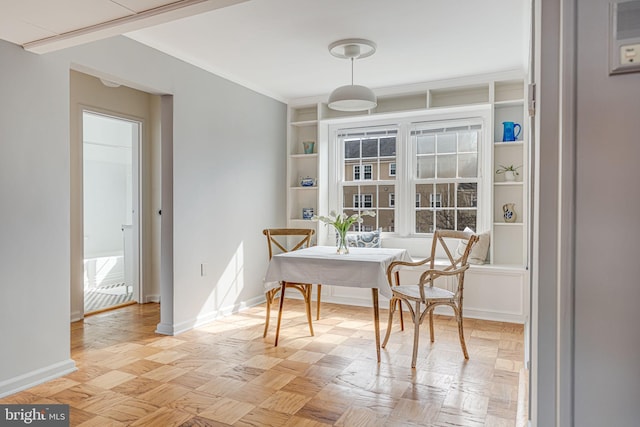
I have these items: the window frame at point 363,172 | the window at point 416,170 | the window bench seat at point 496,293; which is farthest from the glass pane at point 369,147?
the window bench seat at point 496,293

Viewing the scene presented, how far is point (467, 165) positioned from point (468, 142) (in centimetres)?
26

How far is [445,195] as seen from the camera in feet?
15.9

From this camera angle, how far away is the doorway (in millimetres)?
5918

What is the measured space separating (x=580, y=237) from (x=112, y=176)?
7.24 m

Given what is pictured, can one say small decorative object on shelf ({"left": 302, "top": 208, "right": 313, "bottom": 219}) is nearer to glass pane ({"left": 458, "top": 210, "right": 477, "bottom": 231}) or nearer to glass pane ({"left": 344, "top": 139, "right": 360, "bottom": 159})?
glass pane ({"left": 344, "top": 139, "right": 360, "bottom": 159})

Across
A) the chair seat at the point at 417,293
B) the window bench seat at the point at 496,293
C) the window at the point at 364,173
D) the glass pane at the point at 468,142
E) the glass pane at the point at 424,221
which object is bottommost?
the window bench seat at the point at 496,293

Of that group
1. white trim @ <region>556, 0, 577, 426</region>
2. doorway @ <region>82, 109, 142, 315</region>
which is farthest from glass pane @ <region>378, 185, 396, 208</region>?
white trim @ <region>556, 0, 577, 426</region>

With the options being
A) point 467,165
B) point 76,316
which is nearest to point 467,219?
point 467,165

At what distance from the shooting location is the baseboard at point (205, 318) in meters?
3.69

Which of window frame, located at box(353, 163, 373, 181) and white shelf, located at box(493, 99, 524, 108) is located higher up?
white shelf, located at box(493, 99, 524, 108)

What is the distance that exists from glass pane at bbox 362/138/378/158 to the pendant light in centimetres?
167

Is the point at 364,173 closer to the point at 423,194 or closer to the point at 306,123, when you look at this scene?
the point at 423,194

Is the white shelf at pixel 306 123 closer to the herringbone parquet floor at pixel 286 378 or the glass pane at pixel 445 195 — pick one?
the glass pane at pixel 445 195

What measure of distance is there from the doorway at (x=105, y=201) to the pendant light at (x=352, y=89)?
3380 millimetres
